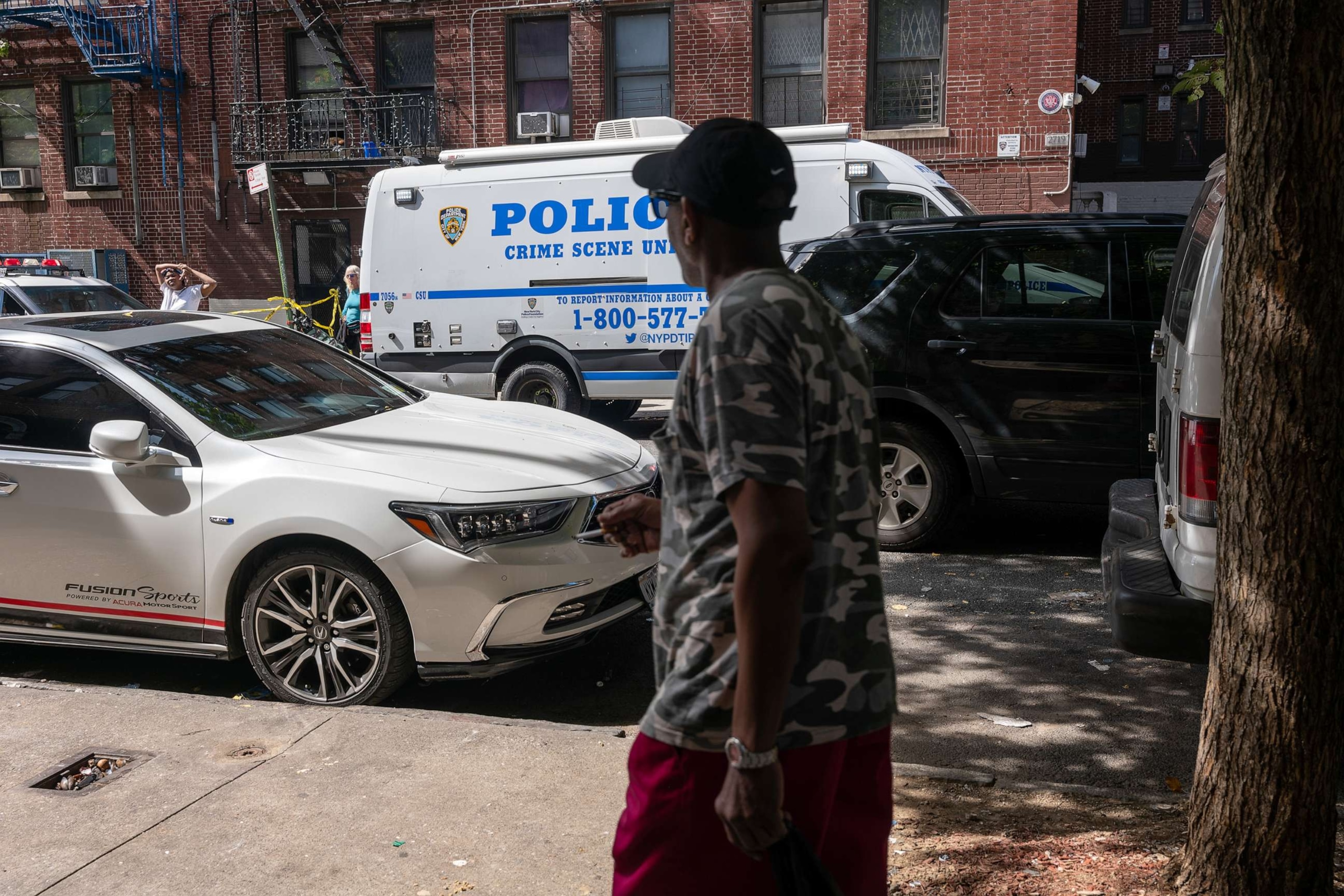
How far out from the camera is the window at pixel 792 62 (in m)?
19.2

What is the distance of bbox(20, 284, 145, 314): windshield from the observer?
13.2 meters

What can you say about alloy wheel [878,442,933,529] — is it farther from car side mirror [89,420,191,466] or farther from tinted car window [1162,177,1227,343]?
car side mirror [89,420,191,466]

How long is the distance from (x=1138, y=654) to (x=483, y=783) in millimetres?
2105

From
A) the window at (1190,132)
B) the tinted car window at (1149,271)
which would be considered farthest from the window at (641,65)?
the window at (1190,132)

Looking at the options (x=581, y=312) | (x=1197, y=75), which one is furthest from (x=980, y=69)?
(x=1197, y=75)

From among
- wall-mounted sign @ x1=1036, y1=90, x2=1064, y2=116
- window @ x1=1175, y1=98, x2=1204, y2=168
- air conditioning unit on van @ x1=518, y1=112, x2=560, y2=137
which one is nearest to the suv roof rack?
wall-mounted sign @ x1=1036, y1=90, x2=1064, y2=116

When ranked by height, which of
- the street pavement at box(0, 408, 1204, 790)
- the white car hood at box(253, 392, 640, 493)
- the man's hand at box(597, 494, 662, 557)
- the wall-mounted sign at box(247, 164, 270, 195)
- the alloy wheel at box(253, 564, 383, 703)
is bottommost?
the street pavement at box(0, 408, 1204, 790)

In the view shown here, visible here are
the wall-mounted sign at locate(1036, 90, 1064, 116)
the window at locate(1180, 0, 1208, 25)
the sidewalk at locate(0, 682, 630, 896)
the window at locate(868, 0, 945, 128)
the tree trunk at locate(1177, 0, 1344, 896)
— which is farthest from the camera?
the window at locate(1180, 0, 1208, 25)

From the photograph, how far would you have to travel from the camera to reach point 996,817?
12.2ft

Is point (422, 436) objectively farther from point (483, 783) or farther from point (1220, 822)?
point (1220, 822)

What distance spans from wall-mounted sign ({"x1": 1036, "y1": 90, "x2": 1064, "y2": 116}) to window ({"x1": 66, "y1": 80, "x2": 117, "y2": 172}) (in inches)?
644

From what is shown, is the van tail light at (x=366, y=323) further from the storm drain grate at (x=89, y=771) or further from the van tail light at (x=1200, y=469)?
the van tail light at (x=1200, y=469)

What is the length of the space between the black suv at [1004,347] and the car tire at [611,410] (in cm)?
Result: 582

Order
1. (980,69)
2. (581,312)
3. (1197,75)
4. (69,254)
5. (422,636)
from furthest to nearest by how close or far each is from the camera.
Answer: (69,254) → (980,69) → (581,312) → (1197,75) → (422,636)
